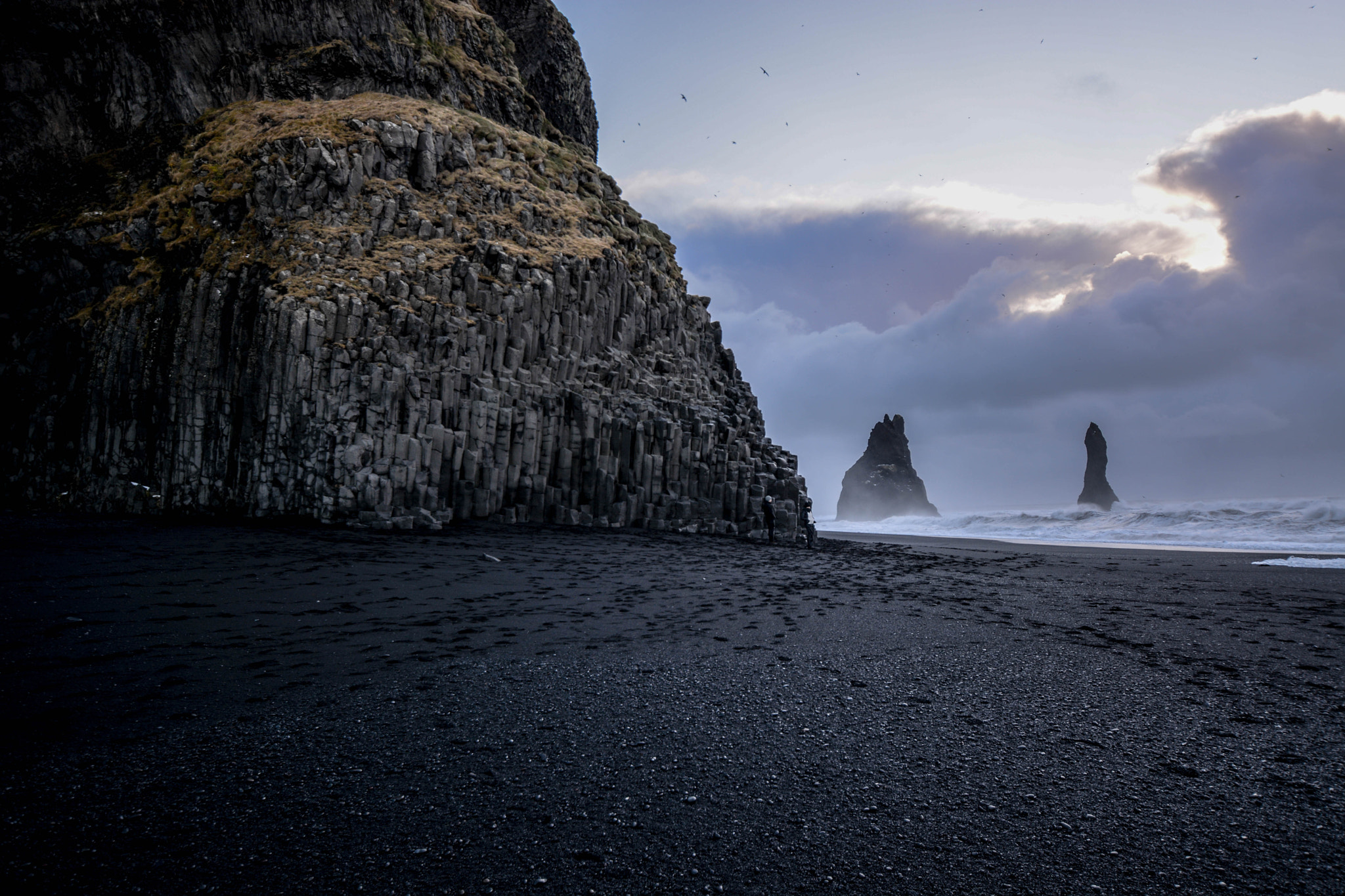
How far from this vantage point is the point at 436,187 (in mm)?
26953

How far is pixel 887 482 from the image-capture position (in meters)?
106

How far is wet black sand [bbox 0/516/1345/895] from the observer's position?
297 centimetres

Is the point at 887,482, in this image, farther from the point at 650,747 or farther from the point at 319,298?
the point at 650,747

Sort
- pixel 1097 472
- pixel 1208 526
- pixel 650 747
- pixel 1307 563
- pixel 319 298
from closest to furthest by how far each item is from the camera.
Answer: pixel 650 747 < pixel 1307 563 < pixel 319 298 < pixel 1208 526 < pixel 1097 472

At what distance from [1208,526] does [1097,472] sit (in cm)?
4745

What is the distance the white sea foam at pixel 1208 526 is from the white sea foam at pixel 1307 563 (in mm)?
7069

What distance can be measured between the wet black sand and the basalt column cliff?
12763 millimetres

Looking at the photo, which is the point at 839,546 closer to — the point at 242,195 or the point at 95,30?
the point at 242,195

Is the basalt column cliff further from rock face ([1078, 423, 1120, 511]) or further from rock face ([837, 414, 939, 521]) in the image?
rock face ([837, 414, 939, 521])

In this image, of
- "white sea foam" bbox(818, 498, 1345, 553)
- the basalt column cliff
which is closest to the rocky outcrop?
the basalt column cliff

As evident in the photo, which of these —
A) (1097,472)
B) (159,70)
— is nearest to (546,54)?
(159,70)

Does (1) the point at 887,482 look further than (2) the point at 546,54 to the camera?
Yes

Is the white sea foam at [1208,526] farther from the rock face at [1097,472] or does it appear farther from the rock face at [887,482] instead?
the rock face at [887,482]

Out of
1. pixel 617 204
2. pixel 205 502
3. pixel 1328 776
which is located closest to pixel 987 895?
pixel 1328 776
